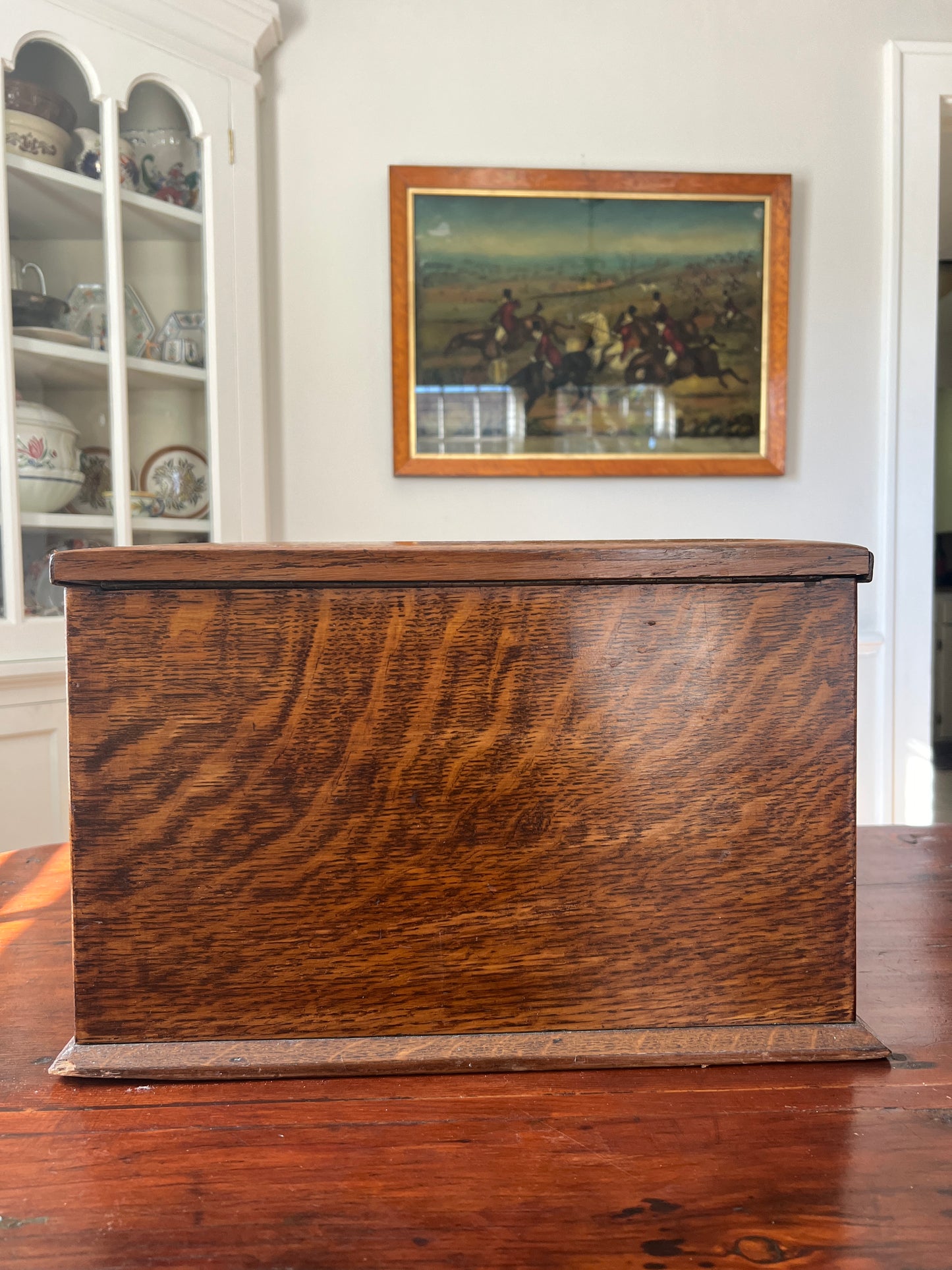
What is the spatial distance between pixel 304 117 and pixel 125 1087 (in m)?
2.61

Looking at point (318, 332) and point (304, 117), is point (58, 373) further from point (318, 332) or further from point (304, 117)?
point (304, 117)

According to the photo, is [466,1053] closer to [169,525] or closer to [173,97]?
[169,525]

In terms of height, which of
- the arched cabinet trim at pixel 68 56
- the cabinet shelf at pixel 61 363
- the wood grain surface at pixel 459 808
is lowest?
the wood grain surface at pixel 459 808

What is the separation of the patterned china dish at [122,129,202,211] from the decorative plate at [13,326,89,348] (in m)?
0.40

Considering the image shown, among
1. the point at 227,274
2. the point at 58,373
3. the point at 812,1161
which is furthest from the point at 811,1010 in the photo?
the point at 227,274

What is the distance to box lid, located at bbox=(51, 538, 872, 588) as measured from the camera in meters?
0.47

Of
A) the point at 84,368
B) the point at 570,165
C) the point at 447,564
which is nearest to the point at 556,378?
the point at 570,165

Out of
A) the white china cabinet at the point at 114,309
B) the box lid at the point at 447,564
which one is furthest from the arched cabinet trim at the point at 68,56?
the box lid at the point at 447,564

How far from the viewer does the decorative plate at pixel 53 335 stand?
1971mm

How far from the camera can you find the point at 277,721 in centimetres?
48

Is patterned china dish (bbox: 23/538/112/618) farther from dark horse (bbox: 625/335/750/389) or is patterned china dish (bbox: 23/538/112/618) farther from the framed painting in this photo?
dark horse (bbox: 625/335/750/389)

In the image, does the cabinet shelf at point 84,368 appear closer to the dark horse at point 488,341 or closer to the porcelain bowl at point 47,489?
the porcelain bowl at point 47,489

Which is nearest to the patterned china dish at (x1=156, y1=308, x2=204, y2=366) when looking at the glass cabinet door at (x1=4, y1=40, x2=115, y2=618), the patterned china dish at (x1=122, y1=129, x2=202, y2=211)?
the glass cabinet door at (x1=4, y1=40, x2=115, y2=618)

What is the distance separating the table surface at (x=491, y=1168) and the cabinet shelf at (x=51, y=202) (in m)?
1.97
